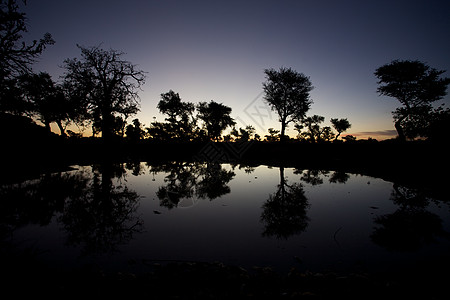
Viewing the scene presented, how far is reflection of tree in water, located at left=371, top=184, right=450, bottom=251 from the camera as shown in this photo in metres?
3.84

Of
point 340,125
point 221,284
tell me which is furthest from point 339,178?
point 340,125

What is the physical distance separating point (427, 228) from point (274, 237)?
430 cm

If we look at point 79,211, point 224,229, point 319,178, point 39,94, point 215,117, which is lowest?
point 224,229

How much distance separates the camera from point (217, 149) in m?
37.6

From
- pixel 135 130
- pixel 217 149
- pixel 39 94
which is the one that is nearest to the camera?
pixel 39 94

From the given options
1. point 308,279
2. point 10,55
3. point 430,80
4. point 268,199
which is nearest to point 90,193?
point 268,199

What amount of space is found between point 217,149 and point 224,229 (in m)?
33.1

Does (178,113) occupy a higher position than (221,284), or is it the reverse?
(178,113)

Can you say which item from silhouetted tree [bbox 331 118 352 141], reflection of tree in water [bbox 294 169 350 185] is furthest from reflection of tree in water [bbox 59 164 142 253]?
silhouetted tree [bbox 331 118 352 141]

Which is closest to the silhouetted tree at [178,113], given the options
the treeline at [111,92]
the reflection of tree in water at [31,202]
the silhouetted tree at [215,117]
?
the silhouetted tree at [215,117]

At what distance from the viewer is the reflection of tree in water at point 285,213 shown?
4496 mm

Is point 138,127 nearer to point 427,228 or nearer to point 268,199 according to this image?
point 268,199

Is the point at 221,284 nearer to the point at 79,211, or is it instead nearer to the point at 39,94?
the point at 79,211

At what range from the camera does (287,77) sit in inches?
1131
